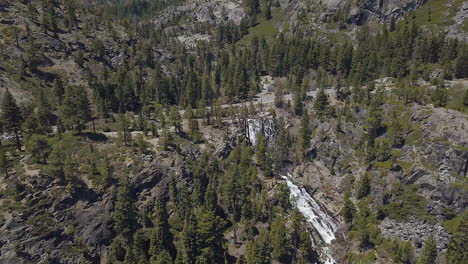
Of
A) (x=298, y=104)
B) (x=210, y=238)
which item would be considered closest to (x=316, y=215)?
(x=210, y=238)

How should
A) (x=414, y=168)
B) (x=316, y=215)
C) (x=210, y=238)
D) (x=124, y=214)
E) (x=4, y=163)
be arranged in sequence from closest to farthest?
(x=4, y=163) → (x=210, y=238) → (x=124, y=214) → (x=414, y=168) → (x=316, y=215)

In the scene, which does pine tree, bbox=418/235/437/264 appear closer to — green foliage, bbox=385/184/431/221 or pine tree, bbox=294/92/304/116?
green foliage, bbox=385/184/431/221

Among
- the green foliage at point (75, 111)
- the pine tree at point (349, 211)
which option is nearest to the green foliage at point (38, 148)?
the green foliage at point (75, 111)

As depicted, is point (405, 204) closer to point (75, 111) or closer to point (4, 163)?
point (75, 111)

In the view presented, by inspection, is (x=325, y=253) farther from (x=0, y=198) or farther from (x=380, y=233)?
(x=0, y=198)

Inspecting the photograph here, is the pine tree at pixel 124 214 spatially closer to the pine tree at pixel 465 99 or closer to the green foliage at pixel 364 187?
the green foliage at pixel 364 187

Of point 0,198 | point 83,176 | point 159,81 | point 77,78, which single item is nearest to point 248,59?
point 159,81

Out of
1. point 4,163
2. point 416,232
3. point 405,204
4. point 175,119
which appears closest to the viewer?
point 4,163
